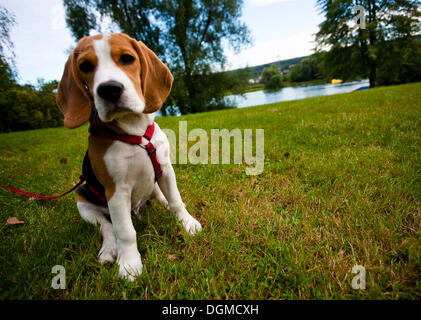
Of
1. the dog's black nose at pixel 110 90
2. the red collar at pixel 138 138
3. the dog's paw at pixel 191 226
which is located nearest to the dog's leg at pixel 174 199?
the dog's paw at pixel 191 226

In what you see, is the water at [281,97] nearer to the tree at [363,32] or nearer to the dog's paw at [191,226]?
the tree at [363,32]

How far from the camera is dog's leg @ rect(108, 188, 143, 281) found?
4.74 feet

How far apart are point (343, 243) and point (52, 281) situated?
A: 6.92 feet

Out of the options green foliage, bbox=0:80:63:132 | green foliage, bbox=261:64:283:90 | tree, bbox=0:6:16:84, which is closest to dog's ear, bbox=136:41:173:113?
tree, bbox=0:6:16:84

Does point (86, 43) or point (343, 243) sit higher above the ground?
point (86, 43)

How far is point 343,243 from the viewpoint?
150cm

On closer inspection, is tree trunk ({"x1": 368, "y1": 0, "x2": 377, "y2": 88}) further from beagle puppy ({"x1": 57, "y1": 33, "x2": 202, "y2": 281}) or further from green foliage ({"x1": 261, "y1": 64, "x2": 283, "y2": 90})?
beagle puppy ({"x1": 57, "y1": 33, "x2": 202, "y2": 281})

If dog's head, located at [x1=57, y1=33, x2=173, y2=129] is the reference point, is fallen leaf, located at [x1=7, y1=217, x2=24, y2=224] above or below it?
below

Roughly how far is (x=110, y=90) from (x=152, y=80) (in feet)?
1.57

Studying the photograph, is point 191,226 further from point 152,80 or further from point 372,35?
point 372,35

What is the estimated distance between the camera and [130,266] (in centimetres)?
143

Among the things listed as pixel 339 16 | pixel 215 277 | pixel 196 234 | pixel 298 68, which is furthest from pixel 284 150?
pixel 298 68

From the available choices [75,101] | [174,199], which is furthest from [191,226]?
[75,101]
